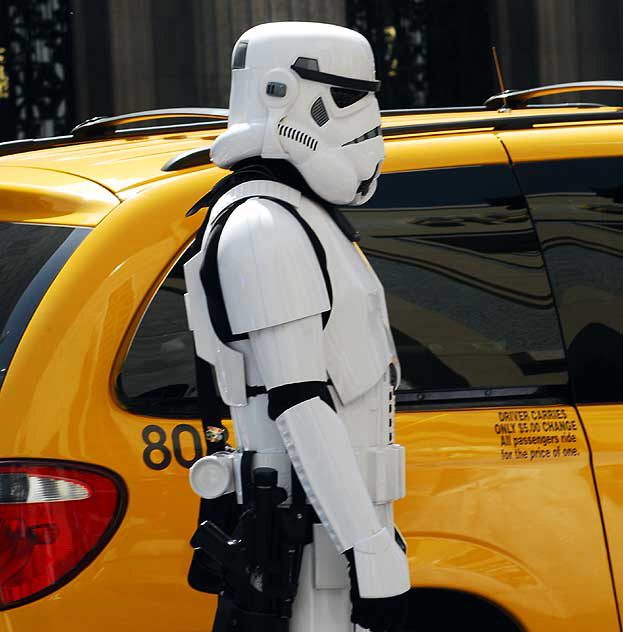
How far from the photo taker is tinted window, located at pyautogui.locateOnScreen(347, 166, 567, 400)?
9.32 feet

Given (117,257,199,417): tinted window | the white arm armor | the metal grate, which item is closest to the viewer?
the white arm armor

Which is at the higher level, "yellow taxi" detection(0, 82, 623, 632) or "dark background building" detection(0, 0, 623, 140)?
"dark background building" detection(0, 0, 623, 140)

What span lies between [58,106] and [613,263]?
1186 cm

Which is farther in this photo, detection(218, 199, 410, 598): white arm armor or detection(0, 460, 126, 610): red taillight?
detection(0, 460, 126, 610): red taillight

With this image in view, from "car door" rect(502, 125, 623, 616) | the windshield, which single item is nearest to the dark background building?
"car door" rect(502, 125, 623, 616)

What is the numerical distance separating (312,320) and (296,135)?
0.35 meters

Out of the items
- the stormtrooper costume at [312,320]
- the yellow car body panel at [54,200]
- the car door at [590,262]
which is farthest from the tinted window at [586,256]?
the yellow car body panel at [54,200]

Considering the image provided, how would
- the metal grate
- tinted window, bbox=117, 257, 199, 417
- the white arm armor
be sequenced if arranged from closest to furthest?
the white arm armor < tinted window, bbox=117, 257, 199, 417 < the metal grate

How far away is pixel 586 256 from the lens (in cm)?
294

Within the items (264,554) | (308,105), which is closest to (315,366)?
(264,554)

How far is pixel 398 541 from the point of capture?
2.43 meters

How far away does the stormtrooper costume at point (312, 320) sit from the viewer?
87.5 inches

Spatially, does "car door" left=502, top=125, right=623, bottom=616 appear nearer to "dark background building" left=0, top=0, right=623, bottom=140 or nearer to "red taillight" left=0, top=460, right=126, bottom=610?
"red taillight" left=0, top=460, right=126, bottom=610

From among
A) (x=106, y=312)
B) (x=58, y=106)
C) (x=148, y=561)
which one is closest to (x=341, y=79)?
(x=106, y=312)
